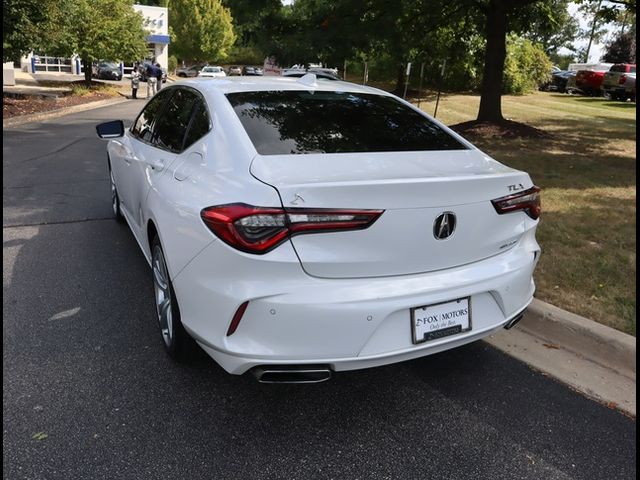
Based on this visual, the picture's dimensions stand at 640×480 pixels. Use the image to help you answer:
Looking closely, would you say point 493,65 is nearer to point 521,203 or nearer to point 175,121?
point 175,121

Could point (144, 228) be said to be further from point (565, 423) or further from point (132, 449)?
point (565, 423)

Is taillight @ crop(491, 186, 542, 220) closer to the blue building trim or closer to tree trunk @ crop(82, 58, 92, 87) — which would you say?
tree trunk @ crop(82, 58, 92, 87)

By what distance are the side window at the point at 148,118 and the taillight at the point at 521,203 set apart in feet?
8.82

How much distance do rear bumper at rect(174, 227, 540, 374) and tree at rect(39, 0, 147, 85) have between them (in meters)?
21.6

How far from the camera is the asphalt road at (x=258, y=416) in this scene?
2416 mm

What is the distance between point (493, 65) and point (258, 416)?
1296cm

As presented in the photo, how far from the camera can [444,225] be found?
256cm

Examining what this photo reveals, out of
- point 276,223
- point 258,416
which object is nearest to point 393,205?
point 276,223

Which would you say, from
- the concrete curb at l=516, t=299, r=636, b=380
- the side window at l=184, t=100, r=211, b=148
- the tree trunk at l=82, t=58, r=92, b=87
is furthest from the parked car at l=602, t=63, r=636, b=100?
the side window at l=184, t=100, r=211, b=148

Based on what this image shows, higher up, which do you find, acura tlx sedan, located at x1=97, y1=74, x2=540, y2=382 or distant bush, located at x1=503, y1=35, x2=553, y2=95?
distant bush, located at x1=503, y1=35, x2=553, y2=95

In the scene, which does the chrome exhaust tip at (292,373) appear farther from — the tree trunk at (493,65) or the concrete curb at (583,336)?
the tree trunk at (493,65)

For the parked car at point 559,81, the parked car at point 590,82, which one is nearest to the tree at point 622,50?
the parked car at point 559,81

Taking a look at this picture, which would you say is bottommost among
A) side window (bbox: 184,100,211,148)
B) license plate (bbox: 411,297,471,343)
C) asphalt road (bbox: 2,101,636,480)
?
asphalt road (bbox: 2,101,636,480)

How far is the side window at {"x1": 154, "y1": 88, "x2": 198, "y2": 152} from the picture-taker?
354cm
